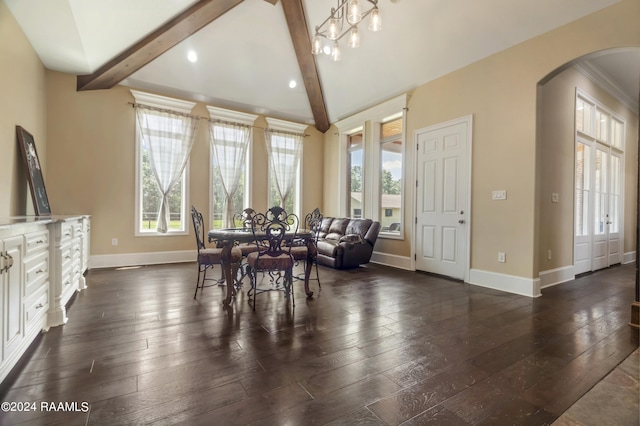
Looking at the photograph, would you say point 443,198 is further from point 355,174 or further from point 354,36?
point 354,36

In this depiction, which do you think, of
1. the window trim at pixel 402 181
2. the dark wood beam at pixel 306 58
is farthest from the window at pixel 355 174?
the dark wood beam at pixel 306 58

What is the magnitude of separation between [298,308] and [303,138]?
4832 millimetres

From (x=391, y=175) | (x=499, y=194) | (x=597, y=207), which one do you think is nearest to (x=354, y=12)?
(x=499, y=194)

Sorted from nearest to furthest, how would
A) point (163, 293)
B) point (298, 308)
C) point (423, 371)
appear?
point (423, 371), point (298, 308), point (163, 293)

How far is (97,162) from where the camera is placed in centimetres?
489

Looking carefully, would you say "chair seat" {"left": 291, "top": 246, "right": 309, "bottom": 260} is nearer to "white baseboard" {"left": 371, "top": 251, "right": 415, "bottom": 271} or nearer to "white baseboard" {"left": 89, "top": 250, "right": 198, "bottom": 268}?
"white baseboard" {"left": 371, "top": 251, "right": 415, "bottom": 271}

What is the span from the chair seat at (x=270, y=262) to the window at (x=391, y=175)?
9.48 ft

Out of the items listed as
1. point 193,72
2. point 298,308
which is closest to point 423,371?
point 298,308

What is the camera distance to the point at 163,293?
3447 mm

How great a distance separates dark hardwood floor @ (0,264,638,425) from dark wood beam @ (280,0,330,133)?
423 centimetres

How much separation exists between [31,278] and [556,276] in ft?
18.8

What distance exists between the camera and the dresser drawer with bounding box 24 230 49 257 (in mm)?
1945

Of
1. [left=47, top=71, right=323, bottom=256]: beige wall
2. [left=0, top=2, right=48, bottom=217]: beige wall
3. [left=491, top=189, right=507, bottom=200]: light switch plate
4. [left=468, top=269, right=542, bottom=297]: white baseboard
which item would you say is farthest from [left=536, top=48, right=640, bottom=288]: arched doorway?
[left=0, top=2, right=48, bottom=217]: beige wall

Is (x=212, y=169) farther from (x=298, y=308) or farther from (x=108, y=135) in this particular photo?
(x=298, y=308)
